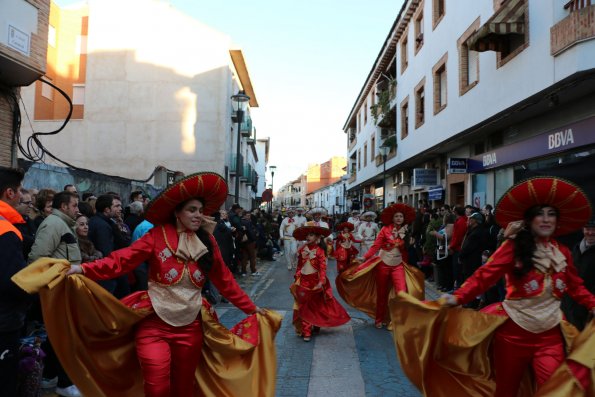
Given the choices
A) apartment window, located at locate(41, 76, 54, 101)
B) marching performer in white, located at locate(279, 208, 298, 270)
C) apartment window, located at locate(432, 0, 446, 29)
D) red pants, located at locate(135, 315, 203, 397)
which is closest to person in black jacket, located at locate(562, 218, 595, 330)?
red pants, located at locate(135, 315, 203, 397)

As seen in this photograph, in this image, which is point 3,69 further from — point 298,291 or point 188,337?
point 188,337

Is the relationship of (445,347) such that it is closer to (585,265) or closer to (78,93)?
(585,265)

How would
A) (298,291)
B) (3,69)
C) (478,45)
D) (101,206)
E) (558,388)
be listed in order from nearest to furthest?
(558,388)
(101,206)
(298,291)
(3,69)
(478,45)

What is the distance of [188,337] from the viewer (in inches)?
136

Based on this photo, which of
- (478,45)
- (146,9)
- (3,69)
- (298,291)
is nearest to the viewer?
(298,291)

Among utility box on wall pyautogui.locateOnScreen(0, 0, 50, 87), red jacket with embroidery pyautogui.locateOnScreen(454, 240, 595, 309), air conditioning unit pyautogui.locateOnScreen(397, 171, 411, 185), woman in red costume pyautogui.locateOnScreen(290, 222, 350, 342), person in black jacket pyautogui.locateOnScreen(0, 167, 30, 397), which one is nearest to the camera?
person in black jacket pyautogui.locateOnScreen(0, 167, 30, 397)

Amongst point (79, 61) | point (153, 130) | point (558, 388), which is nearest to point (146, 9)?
point (79, 61)

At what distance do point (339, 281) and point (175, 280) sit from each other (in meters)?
4.93

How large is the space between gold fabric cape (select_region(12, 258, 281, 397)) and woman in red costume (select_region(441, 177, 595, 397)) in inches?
60.9

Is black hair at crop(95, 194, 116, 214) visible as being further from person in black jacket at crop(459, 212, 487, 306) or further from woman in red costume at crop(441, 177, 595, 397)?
person in black jacket at crop(459, 212, 487, 306)

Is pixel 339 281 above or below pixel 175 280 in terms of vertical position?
below

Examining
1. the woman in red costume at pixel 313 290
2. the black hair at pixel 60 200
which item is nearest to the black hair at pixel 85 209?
the black hair at pixel 60 200

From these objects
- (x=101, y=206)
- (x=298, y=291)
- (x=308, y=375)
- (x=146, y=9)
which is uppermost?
(x=146, y=9)

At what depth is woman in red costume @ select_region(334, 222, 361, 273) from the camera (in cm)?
971
